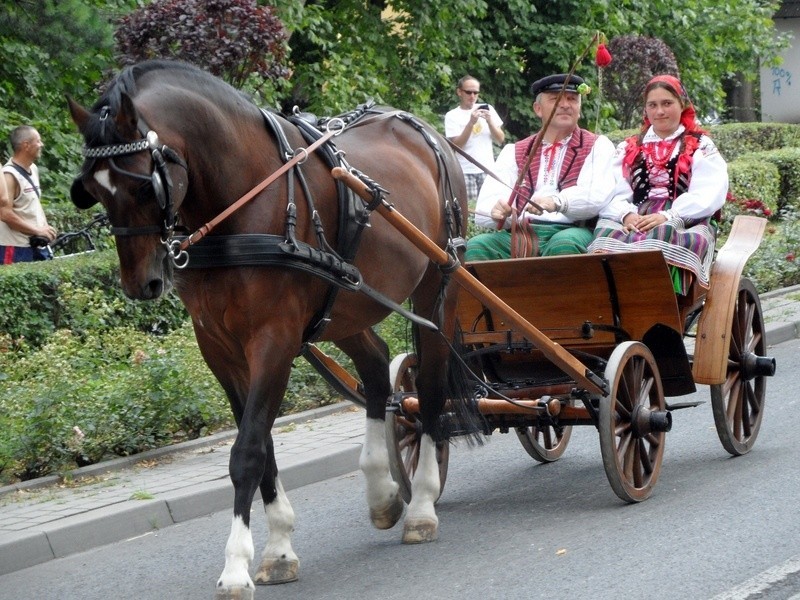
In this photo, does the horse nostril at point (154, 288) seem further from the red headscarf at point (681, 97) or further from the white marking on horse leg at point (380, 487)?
the red headscarf at point (681, 97)

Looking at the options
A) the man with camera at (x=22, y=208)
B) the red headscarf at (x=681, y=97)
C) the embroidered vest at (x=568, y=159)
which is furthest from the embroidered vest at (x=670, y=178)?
the man with camera at (x=22, y=208)

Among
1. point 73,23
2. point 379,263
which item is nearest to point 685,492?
point 379,263

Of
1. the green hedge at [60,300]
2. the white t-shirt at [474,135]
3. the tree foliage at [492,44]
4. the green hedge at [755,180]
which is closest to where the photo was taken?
the green hedge at [60,300]

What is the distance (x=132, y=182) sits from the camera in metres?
4.39

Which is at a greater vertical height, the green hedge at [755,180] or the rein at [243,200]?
the rein at [243,200]

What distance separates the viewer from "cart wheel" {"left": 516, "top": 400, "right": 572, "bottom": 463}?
22.9ft

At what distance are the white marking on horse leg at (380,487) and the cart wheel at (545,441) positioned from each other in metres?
1.07

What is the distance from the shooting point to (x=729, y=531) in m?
5.48

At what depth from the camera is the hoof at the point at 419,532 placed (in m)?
5.79

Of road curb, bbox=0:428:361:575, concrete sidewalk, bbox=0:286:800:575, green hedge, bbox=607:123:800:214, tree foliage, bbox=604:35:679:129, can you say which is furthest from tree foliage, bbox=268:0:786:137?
road curb, bbox=0:428:361:575

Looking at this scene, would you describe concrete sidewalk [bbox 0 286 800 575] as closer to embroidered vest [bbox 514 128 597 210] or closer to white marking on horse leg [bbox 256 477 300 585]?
white marking on horse leg [bbox 256 477 300 585]

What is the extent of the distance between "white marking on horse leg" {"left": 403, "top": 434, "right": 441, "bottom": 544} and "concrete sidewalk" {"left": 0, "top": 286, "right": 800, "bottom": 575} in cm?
126

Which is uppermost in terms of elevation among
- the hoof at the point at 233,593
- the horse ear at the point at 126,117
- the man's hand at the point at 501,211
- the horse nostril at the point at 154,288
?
the horse ear at the point at 126,117

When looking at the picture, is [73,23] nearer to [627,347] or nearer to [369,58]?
[369,58]
